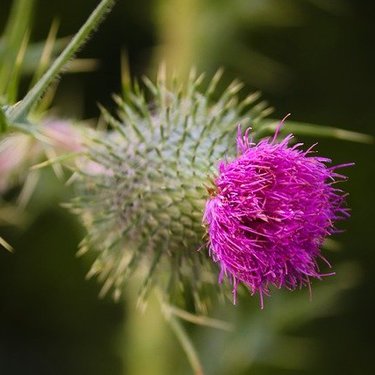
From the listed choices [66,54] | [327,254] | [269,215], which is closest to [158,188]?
[269,215]

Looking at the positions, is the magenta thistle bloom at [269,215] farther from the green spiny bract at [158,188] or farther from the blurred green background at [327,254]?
the blurred green background at [327,254]

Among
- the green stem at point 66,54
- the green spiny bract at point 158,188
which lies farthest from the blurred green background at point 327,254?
the green stem at point 66,54

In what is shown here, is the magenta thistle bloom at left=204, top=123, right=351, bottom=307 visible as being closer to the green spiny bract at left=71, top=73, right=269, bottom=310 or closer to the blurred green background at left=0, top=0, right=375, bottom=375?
the green spiny bract at left=71, top=73, right=269, bottom=310

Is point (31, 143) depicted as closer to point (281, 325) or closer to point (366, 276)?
point (281, 325)

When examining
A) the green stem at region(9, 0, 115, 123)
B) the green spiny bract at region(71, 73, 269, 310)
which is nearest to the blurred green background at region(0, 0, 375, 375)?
the green spiny bract at region(71, 73, 269, 310)

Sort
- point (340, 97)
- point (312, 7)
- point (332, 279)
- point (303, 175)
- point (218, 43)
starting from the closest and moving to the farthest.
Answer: point (303, 175), point (218, 43), point (332, 279), point (312, 7), point (340, 97)

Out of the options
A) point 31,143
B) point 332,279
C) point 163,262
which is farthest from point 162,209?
point 332,279

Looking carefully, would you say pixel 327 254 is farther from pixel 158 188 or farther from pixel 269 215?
pixel 269 215
